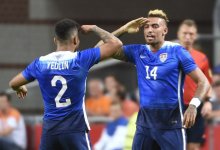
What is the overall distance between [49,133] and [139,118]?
1.28 m

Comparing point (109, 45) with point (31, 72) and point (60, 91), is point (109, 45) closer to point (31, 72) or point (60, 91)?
point (60, 91)

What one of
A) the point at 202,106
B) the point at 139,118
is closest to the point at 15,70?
the point at 202,106

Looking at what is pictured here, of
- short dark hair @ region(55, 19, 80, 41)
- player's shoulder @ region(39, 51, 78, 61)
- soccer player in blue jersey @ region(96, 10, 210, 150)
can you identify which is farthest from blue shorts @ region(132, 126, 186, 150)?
short dark hair @ region(55, 19, 80, 41)

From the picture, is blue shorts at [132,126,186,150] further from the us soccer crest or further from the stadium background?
the stadium background

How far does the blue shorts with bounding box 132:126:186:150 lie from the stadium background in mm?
7786

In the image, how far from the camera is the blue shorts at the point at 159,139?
1159 centimetres

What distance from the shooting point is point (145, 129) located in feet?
38.2

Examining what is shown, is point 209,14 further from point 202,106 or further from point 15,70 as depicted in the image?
point 202,106

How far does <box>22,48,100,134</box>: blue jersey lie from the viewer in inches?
428

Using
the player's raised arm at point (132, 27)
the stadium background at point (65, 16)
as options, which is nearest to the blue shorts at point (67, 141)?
the player's raised arm at point (132, 27)

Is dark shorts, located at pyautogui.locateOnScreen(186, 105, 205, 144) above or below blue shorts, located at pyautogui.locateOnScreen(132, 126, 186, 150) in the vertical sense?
below

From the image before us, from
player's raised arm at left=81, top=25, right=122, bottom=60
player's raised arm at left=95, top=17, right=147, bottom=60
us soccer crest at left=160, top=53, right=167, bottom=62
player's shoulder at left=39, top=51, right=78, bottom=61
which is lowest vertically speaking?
us soccer crest at left=160, top=53, right=167, bottom=62

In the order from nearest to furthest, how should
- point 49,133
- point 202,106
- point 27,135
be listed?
point 49,133 → point 202,106 → point 27,135

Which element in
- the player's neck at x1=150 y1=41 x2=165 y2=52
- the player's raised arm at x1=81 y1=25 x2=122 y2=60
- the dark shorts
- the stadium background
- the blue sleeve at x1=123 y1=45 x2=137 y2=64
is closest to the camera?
the player's raised arm at x1=81 y1=25 x2=122 y2=60
